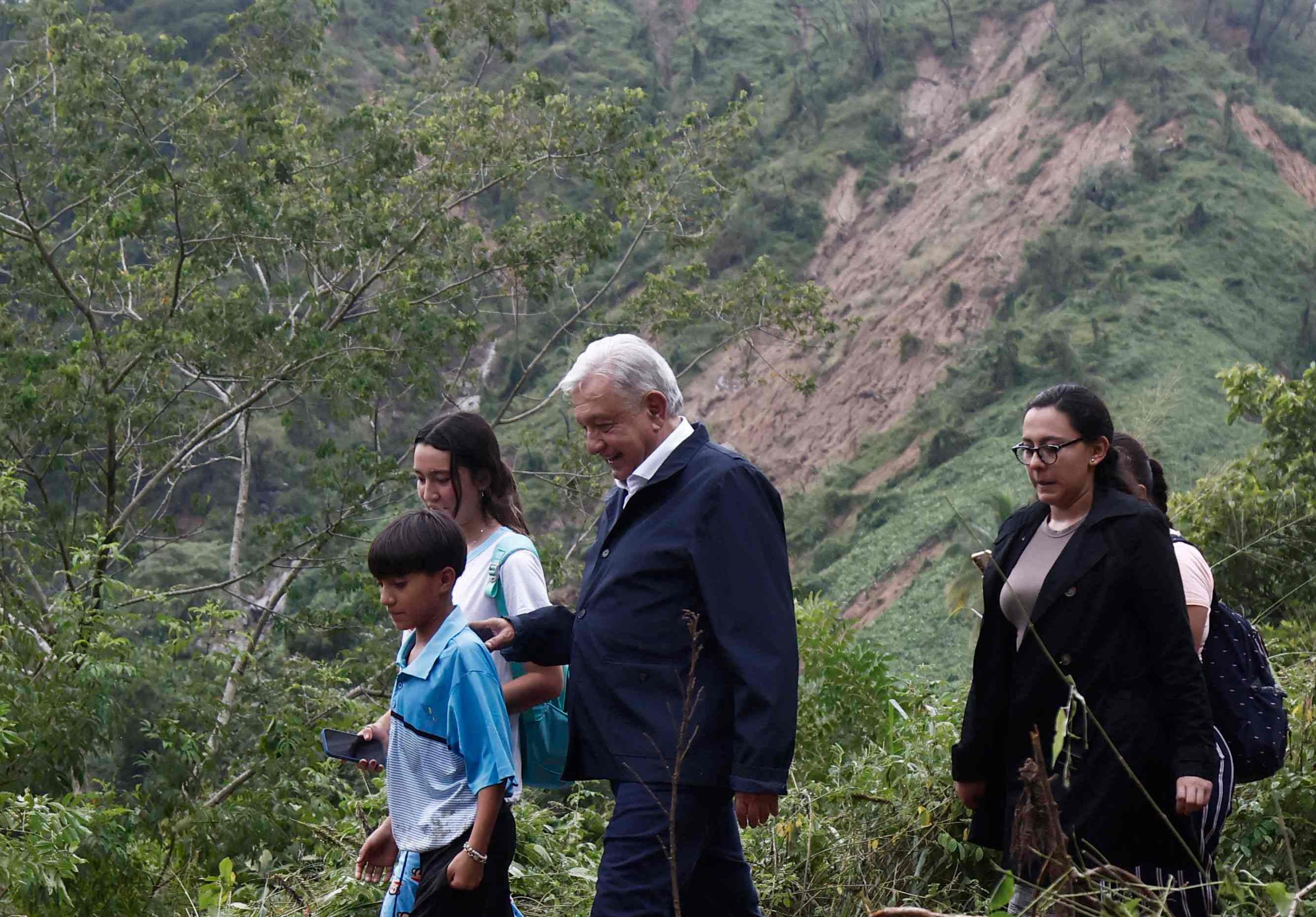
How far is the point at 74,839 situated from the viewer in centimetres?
303

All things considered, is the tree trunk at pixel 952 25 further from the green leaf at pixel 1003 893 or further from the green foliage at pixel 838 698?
the green leaf at pixel 1003 893

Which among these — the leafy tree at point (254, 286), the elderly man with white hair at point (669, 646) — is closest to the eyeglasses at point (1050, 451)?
the elderly man with white hair at point (669, 646)

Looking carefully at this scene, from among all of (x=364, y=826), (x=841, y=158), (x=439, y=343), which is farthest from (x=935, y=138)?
(x=364, y=826)

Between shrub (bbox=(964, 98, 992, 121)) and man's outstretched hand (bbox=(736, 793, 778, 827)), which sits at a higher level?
man's outstretched hand (bbox=(736, 793, 778, 827))

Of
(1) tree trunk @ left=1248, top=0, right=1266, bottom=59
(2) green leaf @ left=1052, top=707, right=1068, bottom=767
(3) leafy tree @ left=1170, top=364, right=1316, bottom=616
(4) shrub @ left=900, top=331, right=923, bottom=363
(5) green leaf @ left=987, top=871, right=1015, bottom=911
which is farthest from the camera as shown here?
(1) tree trunk @ left=1248, top=0, right=1266, bottom=59

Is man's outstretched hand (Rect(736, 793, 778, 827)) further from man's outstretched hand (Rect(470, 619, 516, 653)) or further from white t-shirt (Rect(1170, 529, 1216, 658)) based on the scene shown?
white t-shirt (Rect(1170, 529, 1216, 658))

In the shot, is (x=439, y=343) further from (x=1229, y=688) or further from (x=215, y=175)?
(x=1229, y=688)

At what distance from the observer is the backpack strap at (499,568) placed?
2828mm

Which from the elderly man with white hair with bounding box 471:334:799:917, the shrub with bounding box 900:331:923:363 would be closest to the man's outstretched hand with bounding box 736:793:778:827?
the elderly man with white hair with bounding box 471:334:799:917

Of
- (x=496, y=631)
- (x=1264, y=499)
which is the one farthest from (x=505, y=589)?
(x=1264, y=499)

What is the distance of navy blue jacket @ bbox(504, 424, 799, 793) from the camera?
8.33ft

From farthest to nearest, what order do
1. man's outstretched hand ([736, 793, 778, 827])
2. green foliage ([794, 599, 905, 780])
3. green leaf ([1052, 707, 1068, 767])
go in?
green foliage ([794, 599, 905, 780])
man's outstretched hand ([736, 793, 778, 827])
green leaf ([1052, 707, 1068, 767])

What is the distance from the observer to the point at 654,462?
8.98 feet

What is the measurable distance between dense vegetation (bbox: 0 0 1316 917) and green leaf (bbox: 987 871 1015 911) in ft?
0.84
